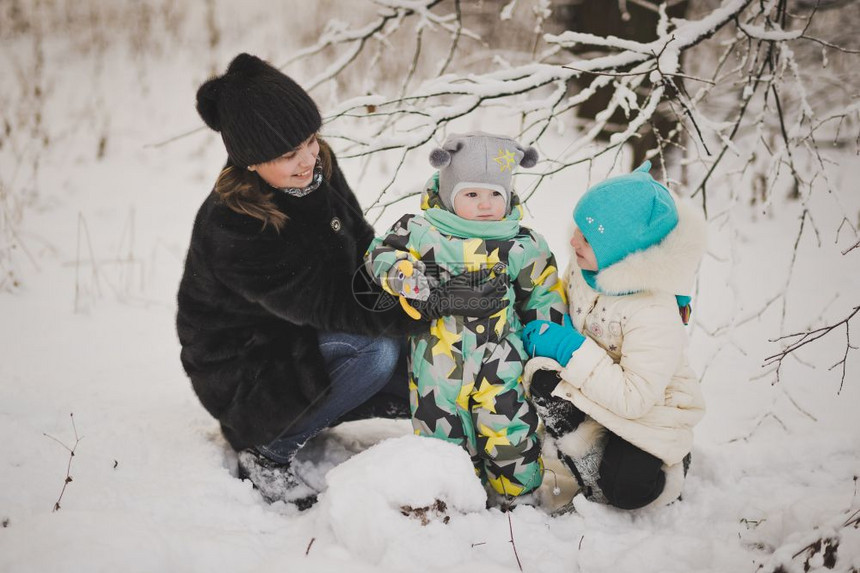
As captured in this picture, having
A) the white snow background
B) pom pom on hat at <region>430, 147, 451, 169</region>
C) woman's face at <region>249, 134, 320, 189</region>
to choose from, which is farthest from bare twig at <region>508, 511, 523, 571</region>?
woman's face at <region>249, 134, 320, 189</region>

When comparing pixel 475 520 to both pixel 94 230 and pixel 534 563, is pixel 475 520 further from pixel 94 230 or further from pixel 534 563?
pixel 94 230

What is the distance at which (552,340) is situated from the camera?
6.25 feet

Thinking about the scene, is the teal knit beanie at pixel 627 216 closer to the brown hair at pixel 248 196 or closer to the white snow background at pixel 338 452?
the white snow background at pixel 338 452

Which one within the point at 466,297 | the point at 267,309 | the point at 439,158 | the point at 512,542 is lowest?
the point at 512,542

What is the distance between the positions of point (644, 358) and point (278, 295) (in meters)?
1.15

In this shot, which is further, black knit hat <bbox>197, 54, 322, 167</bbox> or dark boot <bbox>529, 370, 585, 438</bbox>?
dark boot <bbox>529, 370, 585, 438</bbox>

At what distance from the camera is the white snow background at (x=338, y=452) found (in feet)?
5.01

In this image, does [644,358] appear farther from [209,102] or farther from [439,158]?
[209,102]

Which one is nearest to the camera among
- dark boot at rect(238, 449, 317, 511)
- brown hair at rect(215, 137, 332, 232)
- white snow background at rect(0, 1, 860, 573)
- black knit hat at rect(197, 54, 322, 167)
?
white snow background at rect(0, 1, 860, 573)

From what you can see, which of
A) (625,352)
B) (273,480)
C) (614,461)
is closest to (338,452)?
(273,480)

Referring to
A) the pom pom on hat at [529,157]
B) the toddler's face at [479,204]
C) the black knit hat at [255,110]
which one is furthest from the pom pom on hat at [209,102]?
the pom pom on hat at [529,157]

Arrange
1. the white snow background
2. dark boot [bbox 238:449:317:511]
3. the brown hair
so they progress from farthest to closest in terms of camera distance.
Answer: dark boot [bbox 238:449:317:511], the brown hair, the white snow background

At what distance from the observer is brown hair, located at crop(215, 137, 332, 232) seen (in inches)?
72.0

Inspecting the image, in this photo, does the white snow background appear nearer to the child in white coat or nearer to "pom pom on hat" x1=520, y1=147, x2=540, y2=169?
the child in white coat
